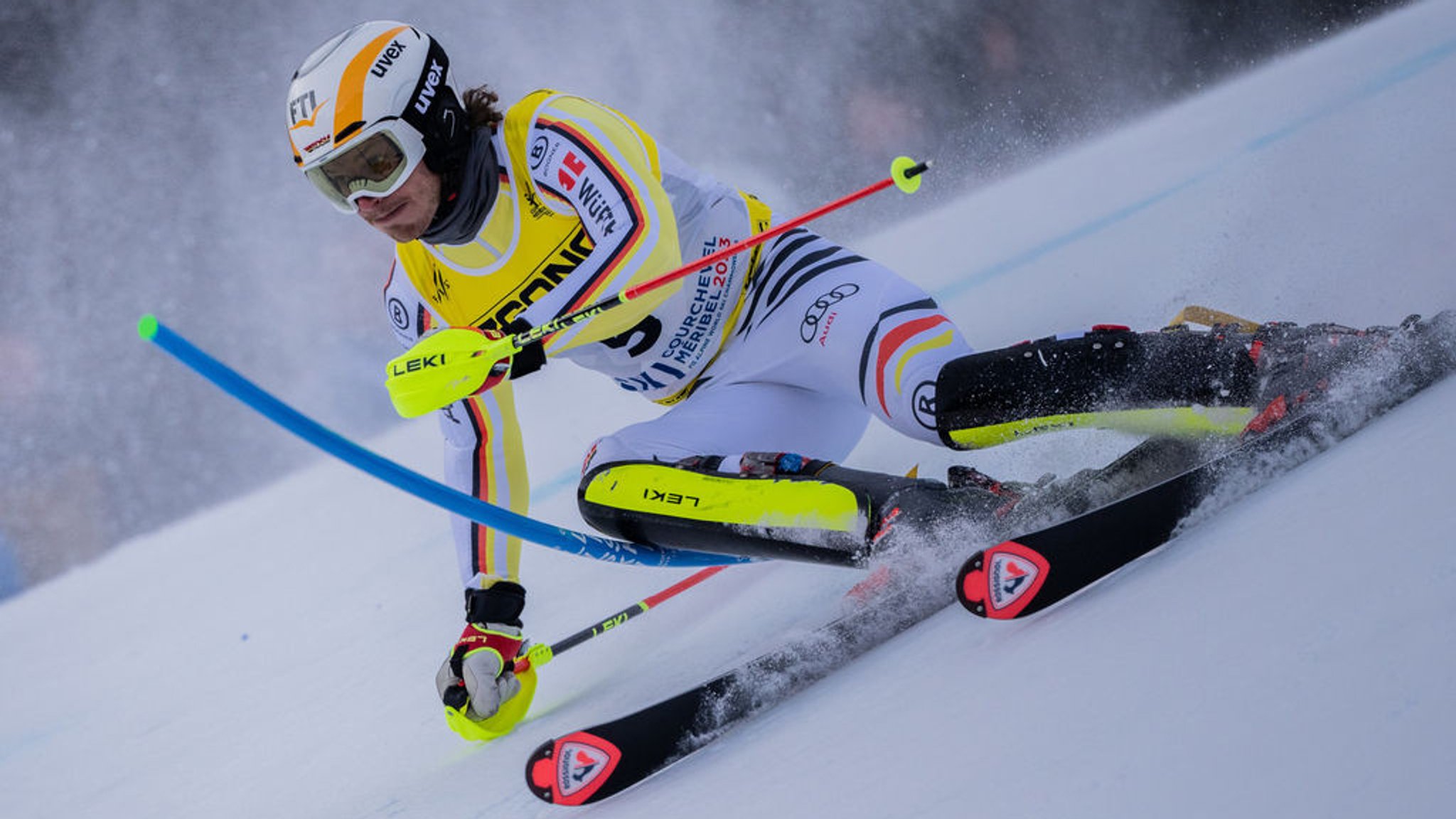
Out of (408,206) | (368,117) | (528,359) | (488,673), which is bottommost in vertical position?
(488,673)

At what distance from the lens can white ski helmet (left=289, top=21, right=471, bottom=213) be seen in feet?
7.53

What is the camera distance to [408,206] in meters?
2.39

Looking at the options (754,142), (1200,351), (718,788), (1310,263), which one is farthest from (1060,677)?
(754,142)

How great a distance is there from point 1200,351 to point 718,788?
103 centimetres

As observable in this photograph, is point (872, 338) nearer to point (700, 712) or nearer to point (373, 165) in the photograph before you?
point (700, 712)

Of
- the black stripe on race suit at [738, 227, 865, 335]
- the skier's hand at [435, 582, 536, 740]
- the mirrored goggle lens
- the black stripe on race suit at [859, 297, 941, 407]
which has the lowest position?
the skier's hand at [435, 582, 536, 740]

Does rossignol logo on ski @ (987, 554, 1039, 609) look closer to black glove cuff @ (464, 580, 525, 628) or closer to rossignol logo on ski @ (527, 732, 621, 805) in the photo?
rossignol logo on ski @ (527, 732, 621, 805)

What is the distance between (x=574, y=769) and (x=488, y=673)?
2.24ft

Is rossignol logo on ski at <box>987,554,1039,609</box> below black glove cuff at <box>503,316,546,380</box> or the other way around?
below

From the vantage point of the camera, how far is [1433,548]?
1345 mm

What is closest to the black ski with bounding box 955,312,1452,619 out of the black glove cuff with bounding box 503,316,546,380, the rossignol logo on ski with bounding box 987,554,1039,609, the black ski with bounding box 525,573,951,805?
the rossignol logo on ski with bounding box 987,554,1039,609

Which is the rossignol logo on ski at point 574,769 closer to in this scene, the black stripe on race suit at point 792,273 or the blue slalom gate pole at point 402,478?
the blue slalom gate pole at point 402,478

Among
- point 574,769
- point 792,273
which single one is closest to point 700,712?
point 574,769

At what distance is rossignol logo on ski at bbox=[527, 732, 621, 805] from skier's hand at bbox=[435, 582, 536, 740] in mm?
625
